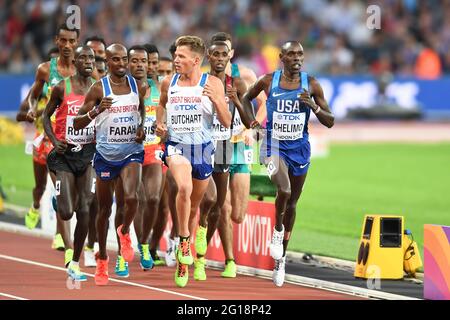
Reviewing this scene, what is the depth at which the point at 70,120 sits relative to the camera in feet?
43.7

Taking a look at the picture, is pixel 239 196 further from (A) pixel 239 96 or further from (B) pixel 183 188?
(B) pixel 183 188

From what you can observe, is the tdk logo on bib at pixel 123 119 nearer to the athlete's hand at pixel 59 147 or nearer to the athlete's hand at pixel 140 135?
the athlete's hand at pixel 140 135

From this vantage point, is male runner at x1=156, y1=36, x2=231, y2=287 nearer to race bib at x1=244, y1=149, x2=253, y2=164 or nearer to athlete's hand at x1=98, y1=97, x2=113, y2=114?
athlete's hand at x1=98, y1=97, x2=113, y2=114

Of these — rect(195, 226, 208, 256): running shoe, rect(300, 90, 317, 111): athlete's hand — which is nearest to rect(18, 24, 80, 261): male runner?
rect(195, 226, 208, 256): running shoe

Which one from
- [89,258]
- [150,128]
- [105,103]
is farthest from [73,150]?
[89,258]

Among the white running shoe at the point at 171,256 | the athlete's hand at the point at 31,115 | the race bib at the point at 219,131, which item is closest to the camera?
the race bib at the point at 219,131

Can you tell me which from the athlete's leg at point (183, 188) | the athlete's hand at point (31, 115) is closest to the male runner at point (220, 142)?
the athlete's leg at point (183, 188)

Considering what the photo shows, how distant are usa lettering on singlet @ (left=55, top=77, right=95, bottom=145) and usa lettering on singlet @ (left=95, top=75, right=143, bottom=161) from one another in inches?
14.0

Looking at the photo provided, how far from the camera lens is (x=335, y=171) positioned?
86.4 ft

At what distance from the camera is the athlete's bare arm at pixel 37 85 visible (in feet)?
50.3

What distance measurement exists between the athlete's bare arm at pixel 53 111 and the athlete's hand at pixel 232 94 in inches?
70.0
